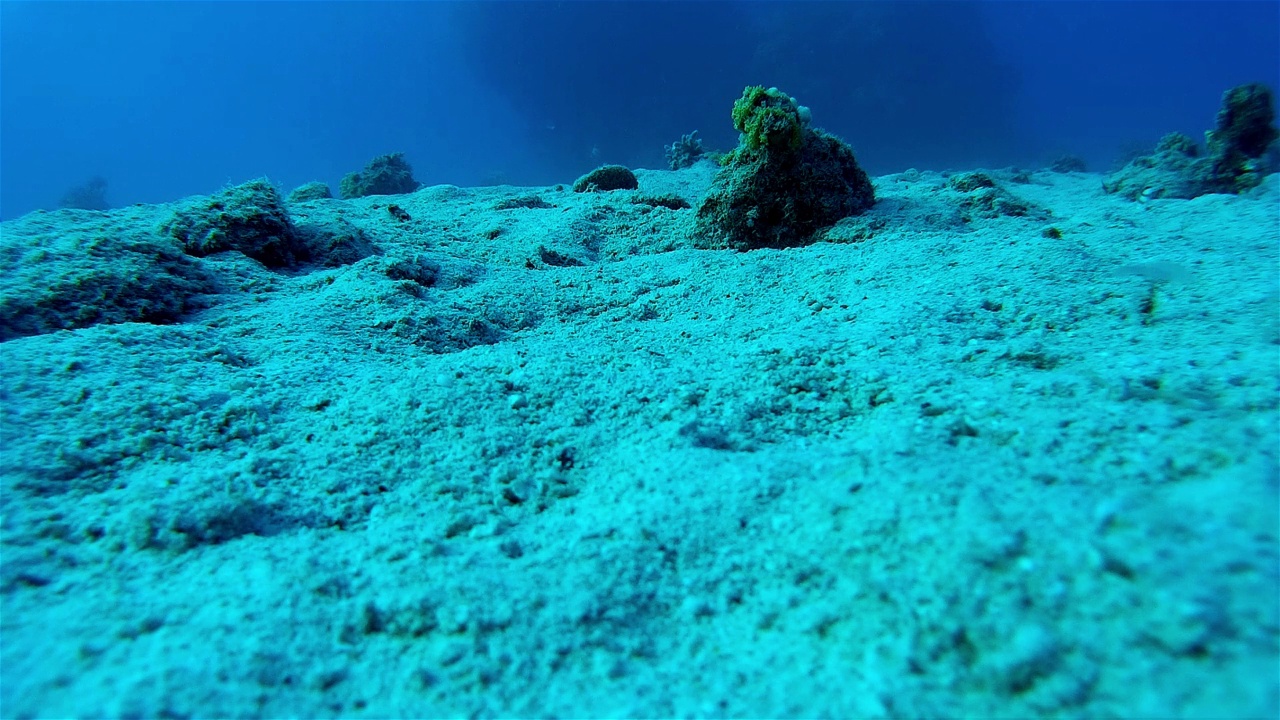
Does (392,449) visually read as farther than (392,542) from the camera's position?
Yes

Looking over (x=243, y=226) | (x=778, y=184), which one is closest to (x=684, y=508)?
(x=778, y=184)

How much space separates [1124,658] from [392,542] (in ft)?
5.72

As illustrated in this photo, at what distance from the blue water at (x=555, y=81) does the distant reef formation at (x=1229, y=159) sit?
18.5m

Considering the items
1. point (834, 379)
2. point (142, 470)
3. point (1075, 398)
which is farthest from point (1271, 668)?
point (142, 470)

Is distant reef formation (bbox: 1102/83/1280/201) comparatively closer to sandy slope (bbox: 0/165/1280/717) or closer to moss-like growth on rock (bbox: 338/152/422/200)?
sandy slope (bbox: 0/165/1280/717)

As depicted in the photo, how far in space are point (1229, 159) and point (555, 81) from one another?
4742cm

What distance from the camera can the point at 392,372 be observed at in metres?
2.60

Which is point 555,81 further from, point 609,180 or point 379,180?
point 609,180

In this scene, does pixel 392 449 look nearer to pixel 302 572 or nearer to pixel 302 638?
pixel 302 572

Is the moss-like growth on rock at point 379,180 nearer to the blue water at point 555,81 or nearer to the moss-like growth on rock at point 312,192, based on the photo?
the blue water at point 555,81

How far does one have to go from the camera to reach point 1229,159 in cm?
730

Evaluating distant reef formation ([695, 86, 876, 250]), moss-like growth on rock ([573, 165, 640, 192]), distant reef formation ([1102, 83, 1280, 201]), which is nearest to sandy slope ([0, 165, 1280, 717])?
distant reef formation ([695, 86, 876, 250])

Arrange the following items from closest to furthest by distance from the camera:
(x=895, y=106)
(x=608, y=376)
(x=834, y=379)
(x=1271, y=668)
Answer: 1. (x=1271, y=668)
2. (x=834, y=379)
3. (x=608, y=376)
4. (x=895, y=106)

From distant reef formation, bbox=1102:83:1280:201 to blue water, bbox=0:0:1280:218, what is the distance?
1854 cm
